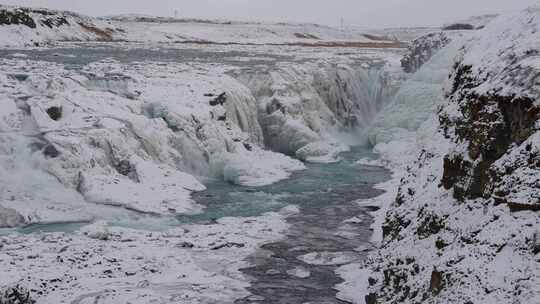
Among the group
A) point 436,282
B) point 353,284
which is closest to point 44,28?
point 353,284

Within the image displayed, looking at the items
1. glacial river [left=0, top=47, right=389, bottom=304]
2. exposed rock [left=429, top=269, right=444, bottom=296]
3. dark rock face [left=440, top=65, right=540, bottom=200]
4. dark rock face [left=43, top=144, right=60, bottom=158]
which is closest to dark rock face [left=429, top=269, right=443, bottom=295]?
exposed rock [left=429, top=269, right=444, bottom=296]

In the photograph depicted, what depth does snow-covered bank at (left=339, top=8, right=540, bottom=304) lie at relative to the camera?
8.09m

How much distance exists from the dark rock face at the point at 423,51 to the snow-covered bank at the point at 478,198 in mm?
28414

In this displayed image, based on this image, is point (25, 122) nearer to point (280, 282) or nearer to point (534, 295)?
point (280, 282)

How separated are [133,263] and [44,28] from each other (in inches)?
1749

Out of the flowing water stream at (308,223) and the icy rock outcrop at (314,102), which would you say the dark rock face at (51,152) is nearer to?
the flowing water stream at (308,223)

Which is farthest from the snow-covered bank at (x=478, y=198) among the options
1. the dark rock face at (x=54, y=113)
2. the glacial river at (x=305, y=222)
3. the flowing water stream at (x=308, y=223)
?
the dark rock face at (x=54, y=113)

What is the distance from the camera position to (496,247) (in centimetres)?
827

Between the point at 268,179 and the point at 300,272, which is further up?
the point at 300,272

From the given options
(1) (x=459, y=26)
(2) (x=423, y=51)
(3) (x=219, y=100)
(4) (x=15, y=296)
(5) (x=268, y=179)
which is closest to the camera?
(4) (x=15, y=296)

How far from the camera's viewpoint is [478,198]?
9.45m

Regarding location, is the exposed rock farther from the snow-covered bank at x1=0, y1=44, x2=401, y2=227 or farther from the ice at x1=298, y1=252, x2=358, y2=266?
the snow-covered bank at x1=0, y1=44, x2=401, y2=227

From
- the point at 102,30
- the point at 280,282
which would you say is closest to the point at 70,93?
the point at 280,282

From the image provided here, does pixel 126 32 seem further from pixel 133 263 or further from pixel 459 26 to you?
pixel 133 263
